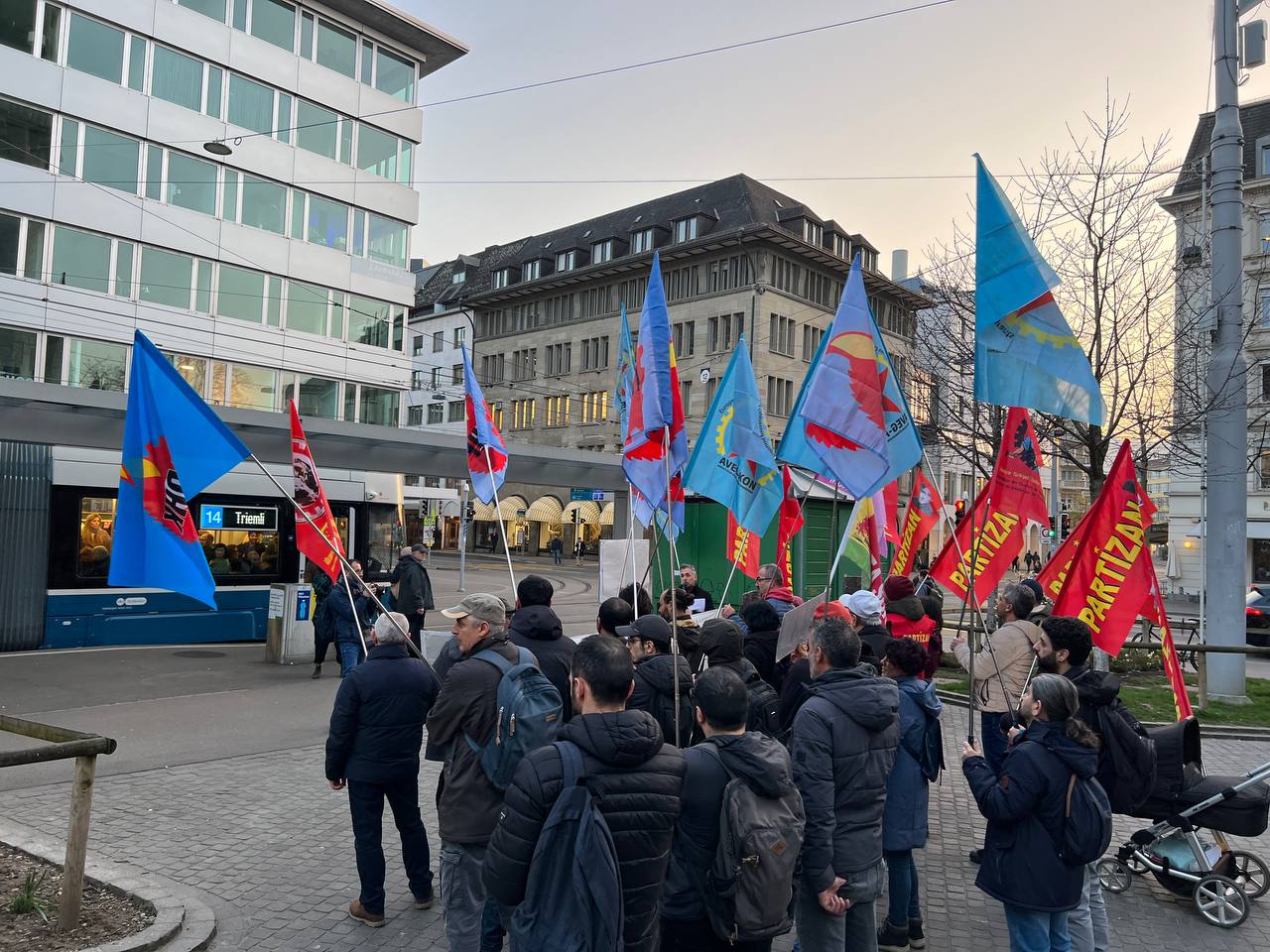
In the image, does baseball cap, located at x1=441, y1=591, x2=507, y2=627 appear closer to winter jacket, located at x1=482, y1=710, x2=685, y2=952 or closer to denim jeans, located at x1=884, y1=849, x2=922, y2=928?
winter jacket, located at x1=482, y1=710, x2=685, y2=952

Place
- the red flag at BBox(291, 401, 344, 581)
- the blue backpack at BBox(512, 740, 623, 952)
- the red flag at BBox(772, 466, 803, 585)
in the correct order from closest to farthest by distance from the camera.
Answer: the blue backpack at BBox(512, 740, 623, 952) < the red flag at BBox(291, 401, 344, 581) < the red flag at BBox(772, 466, 803, 585)

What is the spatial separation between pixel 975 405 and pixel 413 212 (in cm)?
2211

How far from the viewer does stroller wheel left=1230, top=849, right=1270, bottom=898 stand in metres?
5.89

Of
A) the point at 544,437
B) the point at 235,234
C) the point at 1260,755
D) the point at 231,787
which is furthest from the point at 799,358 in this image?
the point at 231,787

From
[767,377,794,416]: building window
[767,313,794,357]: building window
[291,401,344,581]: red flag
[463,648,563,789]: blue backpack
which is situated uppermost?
[767,313,794,357]: building window

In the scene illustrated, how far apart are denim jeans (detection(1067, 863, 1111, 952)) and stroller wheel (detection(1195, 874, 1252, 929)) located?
1.25 meters

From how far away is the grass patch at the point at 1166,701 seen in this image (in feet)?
37.6

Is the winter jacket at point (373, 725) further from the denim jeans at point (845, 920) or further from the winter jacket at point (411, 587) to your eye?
the winter jacket at point (411, 587)

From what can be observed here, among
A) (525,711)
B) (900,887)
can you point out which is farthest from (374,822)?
(900,887)

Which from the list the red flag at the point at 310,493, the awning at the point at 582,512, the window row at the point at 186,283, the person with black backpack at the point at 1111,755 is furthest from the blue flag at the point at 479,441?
the awning at the point at 582,512

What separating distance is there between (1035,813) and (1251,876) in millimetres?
3220

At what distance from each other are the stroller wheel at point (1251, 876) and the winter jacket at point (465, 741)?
4636 mm

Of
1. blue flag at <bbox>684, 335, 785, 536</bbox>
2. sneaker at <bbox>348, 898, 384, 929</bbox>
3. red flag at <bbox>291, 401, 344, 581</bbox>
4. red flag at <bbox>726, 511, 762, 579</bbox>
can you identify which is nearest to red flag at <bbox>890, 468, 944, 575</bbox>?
red flag at <bbox>726, 511, 762, 579</bbox>

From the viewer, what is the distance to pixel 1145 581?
22.8ft
